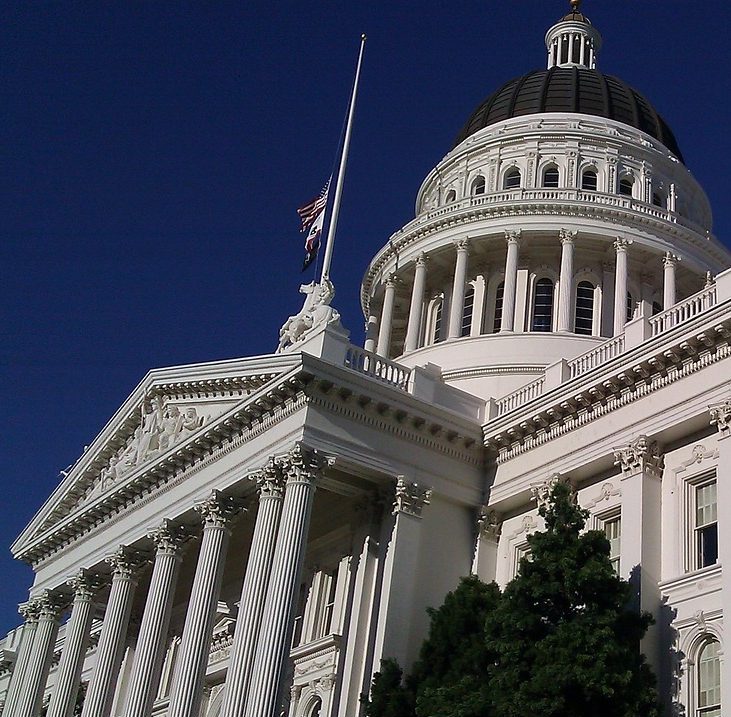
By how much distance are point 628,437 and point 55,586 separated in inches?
889

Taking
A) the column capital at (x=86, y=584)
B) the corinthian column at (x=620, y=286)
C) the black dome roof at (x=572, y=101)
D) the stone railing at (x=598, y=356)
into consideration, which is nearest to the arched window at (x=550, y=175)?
the black dome roof at (x=572, y=101)

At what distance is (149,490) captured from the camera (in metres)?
34.9

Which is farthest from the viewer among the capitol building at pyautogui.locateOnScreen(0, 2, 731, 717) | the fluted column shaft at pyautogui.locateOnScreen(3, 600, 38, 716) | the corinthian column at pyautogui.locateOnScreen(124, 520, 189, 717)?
the fluted column shaft at pyautogui.locateOnScreen(3, 600, 38, 716)

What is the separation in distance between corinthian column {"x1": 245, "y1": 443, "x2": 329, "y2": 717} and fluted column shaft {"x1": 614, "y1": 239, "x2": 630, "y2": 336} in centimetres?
1635

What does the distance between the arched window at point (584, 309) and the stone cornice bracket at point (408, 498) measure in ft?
47.4

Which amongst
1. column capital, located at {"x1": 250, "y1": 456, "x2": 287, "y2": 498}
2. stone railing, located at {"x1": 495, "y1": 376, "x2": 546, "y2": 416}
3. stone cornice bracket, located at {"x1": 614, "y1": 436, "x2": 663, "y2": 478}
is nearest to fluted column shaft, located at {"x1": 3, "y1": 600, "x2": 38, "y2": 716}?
column capital, located at {"x1": 250, "y1": 456, "x2": 287, "y2": 498}

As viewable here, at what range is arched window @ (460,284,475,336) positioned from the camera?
4328 centimetres

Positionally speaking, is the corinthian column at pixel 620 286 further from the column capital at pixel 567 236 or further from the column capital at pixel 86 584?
the column capital at pixel 86 584

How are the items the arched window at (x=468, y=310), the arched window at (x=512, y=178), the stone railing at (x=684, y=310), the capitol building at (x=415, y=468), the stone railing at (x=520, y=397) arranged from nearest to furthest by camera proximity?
the capitol building at (x=415, y=468) → the stone railing at (x=684, y=310) → the stone railing at (x=520, y=397) → the arched window at (x=468, y=310) → the arched window at (x=512, y=178)

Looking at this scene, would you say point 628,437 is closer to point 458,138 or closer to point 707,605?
point 707,605

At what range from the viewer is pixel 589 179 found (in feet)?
153

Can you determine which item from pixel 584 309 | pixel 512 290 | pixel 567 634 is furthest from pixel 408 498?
pixel 584 309

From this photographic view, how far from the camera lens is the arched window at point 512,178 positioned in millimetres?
47219

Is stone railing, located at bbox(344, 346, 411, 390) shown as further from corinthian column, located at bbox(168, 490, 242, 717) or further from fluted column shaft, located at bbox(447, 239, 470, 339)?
fluted column shaft, located at bbox(447, 239, 470, 339)
